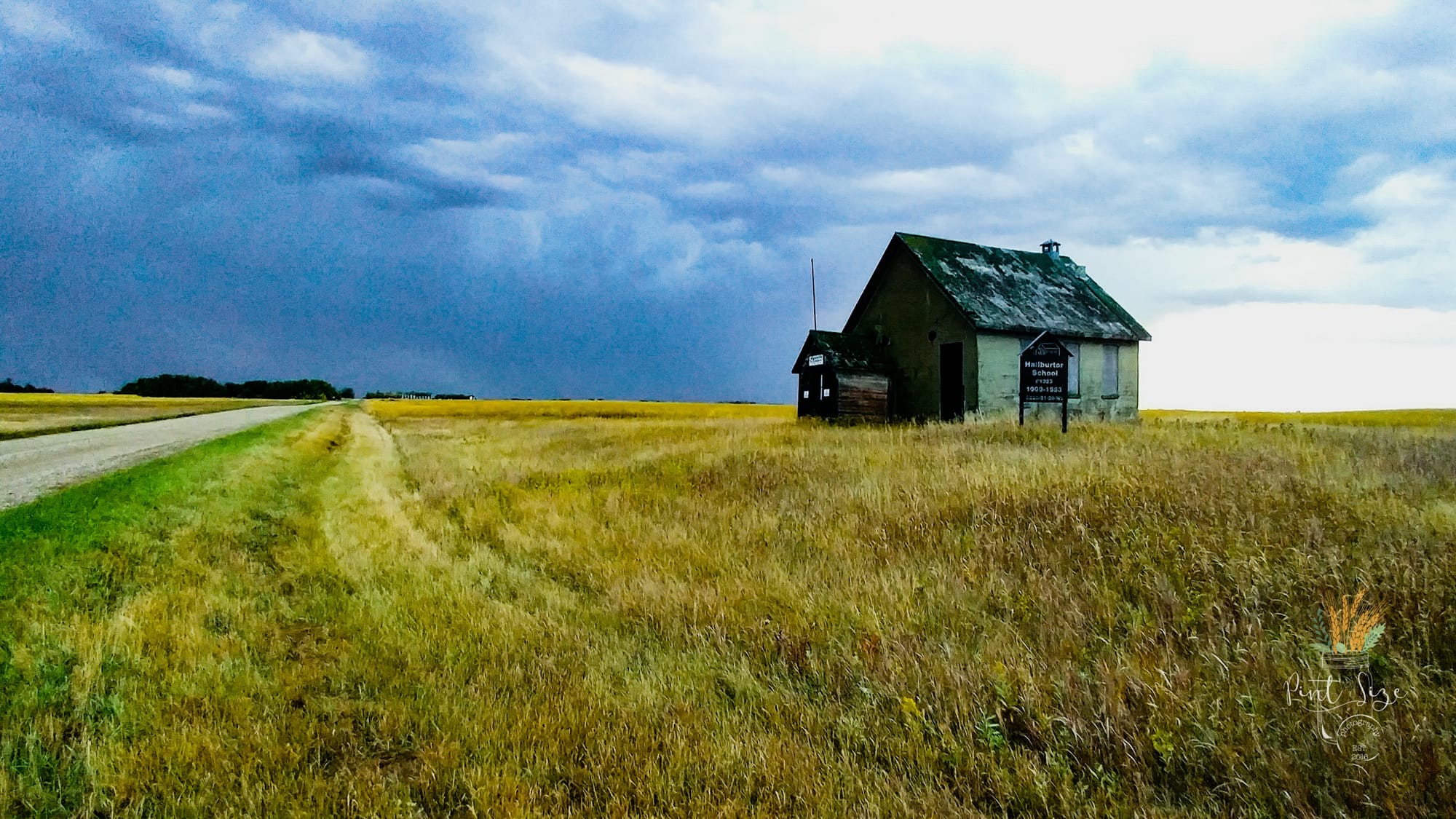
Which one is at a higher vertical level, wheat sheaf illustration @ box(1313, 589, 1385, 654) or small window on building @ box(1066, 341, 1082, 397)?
small window on building @ box(1066, 341, 1082, 397)

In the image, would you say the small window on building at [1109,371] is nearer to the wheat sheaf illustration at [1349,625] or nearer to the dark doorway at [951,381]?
the dark doorway at [951,381]

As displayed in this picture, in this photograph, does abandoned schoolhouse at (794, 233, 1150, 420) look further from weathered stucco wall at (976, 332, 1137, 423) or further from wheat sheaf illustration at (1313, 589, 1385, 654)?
wheat sheaf illustration at (1313, 589, 1385, 654)

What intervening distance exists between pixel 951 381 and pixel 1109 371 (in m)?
6.75

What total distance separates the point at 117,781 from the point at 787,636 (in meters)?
3.56

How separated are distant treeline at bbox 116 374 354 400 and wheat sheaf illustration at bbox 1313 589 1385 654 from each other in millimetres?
134679

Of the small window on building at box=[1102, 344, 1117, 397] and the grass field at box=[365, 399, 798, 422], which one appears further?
the grass field at box=[365, 399, 798, 422]

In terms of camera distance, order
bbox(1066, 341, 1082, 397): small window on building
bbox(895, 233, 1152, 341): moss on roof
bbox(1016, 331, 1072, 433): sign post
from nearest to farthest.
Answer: bbox(1016, 331, 1072, 433): sign post, bbox(895, 233, 1152, 341): moss on roof, bbox(1066, 341, 1082, 397): small window on building

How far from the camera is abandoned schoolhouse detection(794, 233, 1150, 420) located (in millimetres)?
22938

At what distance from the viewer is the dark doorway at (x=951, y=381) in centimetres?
2352

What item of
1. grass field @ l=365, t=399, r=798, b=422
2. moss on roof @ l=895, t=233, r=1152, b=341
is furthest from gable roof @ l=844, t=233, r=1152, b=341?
grass field @ l=365, t=399, r=798, b=422

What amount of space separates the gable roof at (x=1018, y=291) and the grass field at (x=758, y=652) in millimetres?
14715

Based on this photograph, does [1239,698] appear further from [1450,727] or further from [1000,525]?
[1000,525]

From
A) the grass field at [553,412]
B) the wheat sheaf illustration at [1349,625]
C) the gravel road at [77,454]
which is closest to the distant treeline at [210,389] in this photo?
the grass field at [553,412]

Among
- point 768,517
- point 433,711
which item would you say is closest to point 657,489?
point 768,517
